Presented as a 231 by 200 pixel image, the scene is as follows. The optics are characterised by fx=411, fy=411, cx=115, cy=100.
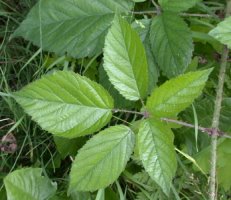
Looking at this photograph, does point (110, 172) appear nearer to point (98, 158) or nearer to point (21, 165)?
point (98, 158)

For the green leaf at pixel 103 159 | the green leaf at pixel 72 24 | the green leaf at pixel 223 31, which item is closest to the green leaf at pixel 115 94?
the green leaf at pixel 72 24

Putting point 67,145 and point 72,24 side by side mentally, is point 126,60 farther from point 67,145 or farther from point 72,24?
point 67,145

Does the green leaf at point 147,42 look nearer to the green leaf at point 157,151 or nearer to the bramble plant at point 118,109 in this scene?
the bramble plant at point 118,109

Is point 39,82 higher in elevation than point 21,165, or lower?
higher

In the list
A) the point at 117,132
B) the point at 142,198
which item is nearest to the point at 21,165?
the point at 142,198

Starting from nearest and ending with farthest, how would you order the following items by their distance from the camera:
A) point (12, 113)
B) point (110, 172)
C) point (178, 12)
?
point (110, 172)
point (178, 12)
point (12, 113)

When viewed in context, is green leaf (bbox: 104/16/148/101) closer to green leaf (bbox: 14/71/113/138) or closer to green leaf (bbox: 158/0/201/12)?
green leaf (bbox: 14/71/113/138)
